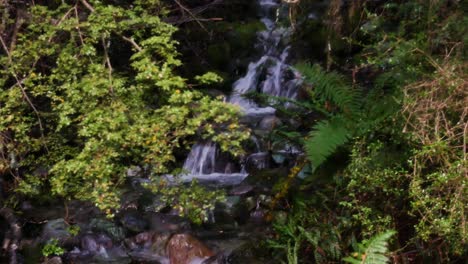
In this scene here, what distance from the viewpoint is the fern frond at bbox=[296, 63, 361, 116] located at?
15.5 ft

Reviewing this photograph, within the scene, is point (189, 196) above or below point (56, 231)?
above

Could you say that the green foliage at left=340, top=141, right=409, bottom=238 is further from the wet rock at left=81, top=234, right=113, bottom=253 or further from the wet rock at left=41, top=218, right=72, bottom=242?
the wet rock at left=41, top=218, right=72, bottom=242

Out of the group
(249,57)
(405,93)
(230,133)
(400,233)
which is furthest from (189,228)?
(249,57)

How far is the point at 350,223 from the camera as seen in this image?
399 cm

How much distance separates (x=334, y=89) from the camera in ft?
15.9

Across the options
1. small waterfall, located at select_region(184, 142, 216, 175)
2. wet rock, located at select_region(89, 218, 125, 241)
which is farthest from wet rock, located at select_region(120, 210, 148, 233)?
small waterfall, located at select_region(184, 142, 216, 175)

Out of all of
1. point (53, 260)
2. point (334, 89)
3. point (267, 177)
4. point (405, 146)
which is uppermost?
point (334, 89)

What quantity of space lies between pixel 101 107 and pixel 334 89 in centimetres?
233

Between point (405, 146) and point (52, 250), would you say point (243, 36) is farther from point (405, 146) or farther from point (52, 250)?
point (405, 146)

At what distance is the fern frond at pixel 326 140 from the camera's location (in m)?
4.20

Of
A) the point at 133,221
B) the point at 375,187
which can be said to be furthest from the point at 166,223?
the point at 375,187

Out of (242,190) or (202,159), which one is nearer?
(242,190)

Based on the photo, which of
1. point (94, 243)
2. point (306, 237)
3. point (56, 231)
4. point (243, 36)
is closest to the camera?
point (306, 237)

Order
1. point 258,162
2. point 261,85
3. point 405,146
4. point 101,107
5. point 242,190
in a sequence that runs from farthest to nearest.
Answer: point 261,85 < point 258,162 < point 242,190 < point 101,107 < point 405,146
